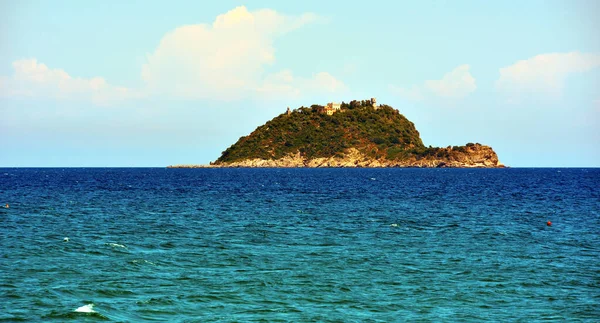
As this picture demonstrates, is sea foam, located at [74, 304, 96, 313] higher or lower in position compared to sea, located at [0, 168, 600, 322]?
lower

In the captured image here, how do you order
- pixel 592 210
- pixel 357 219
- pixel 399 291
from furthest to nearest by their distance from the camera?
pixel 592 210, pixel 357 219, pixel 399 291

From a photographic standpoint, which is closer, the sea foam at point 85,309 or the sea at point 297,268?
the sea foam at point 85,309

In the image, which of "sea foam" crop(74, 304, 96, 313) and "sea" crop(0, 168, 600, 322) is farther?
"sea" crop(0, 168, 600, 322)

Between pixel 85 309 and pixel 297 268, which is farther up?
pixel 297 268

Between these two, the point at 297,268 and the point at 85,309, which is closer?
the point at 85,309

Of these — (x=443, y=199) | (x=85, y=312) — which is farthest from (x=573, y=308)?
(x=443, y=199)

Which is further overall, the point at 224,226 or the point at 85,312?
the point at 224,226

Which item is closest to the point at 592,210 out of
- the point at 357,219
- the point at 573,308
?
the point at 357,219

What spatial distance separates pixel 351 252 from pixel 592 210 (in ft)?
136

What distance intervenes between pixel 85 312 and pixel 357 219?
3556 cm

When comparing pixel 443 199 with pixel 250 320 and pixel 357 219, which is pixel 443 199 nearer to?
pixel 357 219

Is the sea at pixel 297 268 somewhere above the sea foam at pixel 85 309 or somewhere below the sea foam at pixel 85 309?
above

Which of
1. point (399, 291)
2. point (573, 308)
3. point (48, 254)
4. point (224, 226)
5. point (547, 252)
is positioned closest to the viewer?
point (573, 308)

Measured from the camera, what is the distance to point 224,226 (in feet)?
162
